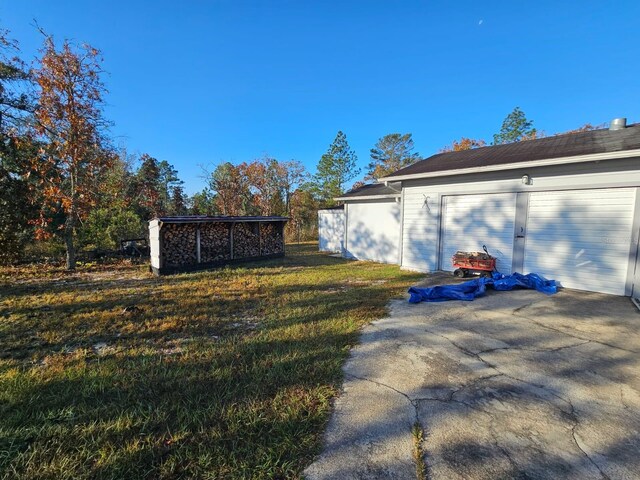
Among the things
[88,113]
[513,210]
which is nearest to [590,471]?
[513,210]

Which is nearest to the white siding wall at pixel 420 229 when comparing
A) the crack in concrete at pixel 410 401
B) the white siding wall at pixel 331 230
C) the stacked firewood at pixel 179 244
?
the white siding wall at pixel 331 230

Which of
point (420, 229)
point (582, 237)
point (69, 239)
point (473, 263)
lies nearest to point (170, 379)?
point (473, 263)

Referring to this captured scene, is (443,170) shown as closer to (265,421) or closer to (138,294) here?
(265,421)

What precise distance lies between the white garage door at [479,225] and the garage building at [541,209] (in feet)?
0.07

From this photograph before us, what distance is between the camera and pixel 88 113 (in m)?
7.86

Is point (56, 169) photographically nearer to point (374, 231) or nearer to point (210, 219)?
point (210, 219)

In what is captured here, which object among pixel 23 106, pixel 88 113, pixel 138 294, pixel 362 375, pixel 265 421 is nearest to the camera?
pixel 265 421

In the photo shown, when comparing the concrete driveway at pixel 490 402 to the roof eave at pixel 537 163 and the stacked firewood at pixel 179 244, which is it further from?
the stacked firewood at pixel 179 244

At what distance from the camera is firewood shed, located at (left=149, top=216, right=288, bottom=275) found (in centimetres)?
777

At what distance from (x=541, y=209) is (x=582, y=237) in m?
0.87

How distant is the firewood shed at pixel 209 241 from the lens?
7.77m

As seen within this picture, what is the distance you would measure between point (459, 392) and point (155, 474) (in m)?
2.18

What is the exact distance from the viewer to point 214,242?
8.95 metres

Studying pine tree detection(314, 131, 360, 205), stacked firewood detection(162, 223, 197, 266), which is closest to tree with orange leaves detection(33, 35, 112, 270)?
stacked firewood detection(162, 223, 197, 266)
